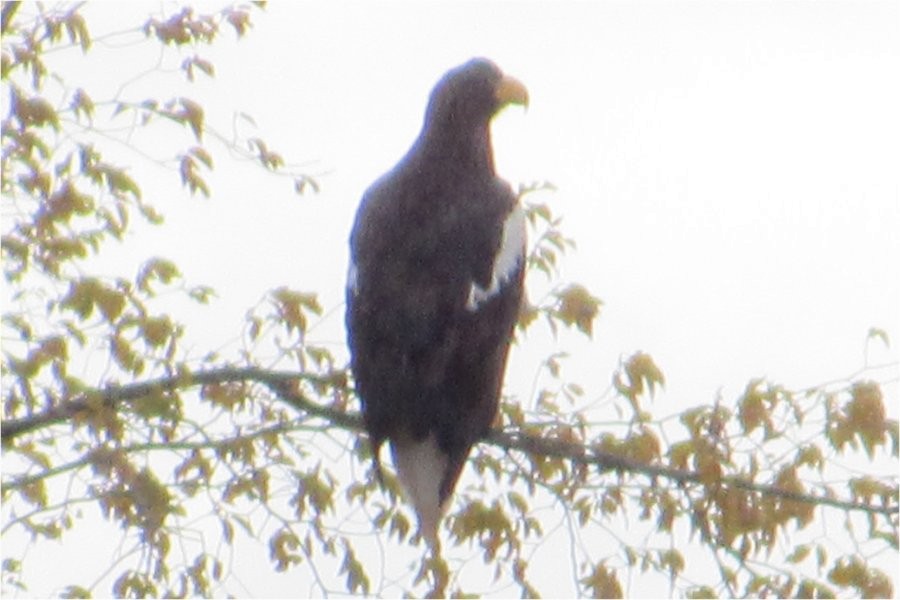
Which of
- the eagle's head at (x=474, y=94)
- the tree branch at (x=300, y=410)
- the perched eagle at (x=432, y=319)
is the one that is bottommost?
the tree branch at (x=300, y=410)

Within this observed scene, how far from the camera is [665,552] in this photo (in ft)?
16.8

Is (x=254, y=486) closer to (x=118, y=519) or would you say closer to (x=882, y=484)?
(x=118, y=519)

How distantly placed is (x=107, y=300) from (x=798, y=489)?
71.6 inches

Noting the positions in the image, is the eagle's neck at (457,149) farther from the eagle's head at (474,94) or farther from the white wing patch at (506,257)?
the white wing patch at (506,257)

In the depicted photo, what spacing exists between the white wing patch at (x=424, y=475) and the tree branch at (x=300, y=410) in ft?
1.60

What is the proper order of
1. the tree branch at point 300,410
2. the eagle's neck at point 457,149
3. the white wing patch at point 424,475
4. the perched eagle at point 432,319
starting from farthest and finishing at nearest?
the eagle's neck at point 457,149
the white wing patch at point 424,475
the perched eagle at point 432,319
the tree branch at point 300,410

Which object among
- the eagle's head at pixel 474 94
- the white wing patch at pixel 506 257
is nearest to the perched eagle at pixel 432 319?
the white wing patch at pixel 506 257

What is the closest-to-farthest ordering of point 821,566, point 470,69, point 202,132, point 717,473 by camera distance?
point 717,473
point 821,566
point 202,132
point 470,69

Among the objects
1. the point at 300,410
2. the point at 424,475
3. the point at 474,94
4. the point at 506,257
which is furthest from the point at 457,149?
the point at 300,410

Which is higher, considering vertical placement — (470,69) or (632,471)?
(470,69)

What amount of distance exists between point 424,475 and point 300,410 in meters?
0.61

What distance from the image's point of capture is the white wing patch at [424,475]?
552 centimetres

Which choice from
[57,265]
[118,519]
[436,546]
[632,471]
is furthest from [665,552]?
[57,265]

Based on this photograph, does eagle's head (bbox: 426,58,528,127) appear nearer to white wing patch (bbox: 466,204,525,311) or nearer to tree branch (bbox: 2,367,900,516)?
white wing patch (bbox: 466,204,525,311)
